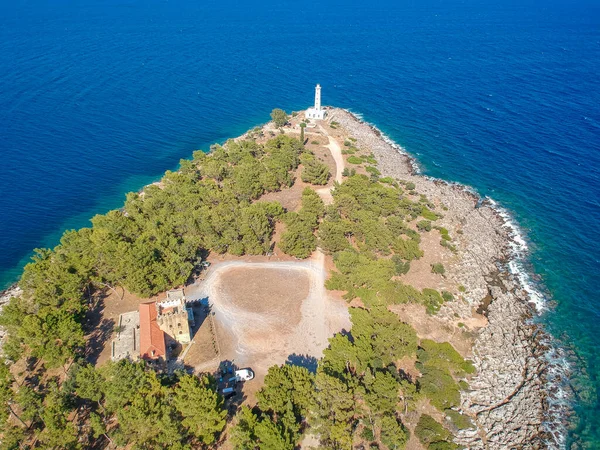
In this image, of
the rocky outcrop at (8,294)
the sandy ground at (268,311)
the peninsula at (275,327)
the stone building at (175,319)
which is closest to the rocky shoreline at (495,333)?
the peninsula at (275,327)

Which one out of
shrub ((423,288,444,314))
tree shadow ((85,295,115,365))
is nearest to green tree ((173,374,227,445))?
tree shadow ((85,295,115,365))

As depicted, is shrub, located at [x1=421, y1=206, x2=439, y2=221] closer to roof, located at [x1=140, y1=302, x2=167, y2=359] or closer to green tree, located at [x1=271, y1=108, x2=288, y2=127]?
green tree, located at [x1=271, y1=108, x2=288, y2=127]

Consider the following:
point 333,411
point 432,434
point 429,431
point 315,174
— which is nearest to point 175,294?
point 333,411

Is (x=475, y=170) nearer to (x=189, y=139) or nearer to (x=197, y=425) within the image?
(x=189, y=139)

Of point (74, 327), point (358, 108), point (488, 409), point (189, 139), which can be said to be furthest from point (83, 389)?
point (358, 108)

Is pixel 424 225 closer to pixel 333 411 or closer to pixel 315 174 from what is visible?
pixel 315 174

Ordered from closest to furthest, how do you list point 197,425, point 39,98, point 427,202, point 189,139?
point 197,425, point 427,202, point 189,139, point 39,98

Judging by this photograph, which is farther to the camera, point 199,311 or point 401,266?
point 401,266
